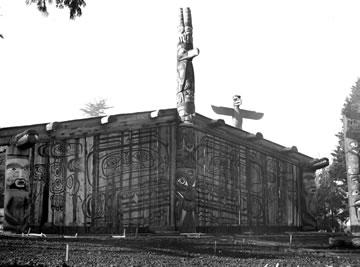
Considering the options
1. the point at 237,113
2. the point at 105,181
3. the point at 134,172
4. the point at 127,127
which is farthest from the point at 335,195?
the point at 105,181

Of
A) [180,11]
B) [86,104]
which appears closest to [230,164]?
[180,11]

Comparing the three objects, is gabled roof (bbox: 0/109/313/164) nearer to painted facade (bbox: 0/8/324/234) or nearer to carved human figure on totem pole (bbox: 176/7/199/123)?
painted facade (bbox: 0/8/324/234)

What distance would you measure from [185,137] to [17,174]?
509 centimetres

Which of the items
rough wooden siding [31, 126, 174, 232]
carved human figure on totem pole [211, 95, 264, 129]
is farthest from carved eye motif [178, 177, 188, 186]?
carved human figure on totem pole [211, 95, 264, 129]

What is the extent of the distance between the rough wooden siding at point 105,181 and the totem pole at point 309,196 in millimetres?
7420

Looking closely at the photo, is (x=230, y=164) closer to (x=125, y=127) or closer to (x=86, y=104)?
(x=125, y=127)

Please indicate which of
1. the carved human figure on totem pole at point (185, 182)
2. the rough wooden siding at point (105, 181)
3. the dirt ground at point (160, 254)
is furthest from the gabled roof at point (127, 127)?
the dirt ground at point (160, 254)

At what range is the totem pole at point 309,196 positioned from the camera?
2000cm

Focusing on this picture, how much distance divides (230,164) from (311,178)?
472cm

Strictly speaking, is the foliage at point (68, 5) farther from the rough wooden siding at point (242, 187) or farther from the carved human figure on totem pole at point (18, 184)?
the rough wooden siding at point (242, 187)

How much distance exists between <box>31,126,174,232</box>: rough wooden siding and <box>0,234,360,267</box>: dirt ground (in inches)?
161

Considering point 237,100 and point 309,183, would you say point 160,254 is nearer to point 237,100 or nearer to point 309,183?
point 237,100

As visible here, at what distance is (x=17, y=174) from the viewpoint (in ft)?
39.2

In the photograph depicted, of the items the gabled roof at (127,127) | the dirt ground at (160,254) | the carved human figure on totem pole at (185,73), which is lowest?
the dirt ground at (160,254)
